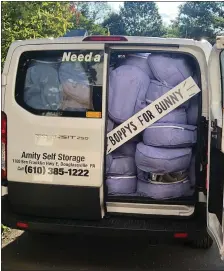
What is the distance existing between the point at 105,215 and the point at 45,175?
2.07 ft

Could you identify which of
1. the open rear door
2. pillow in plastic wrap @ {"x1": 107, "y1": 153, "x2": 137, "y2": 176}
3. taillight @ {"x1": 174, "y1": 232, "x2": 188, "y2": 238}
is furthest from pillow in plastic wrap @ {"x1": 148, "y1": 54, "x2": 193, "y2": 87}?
taillight @ {"x1": 174, "y1": 232, "x2": 188, "y2": 238}

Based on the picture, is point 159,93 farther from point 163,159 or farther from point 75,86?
point 75,86

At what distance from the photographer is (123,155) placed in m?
4.12

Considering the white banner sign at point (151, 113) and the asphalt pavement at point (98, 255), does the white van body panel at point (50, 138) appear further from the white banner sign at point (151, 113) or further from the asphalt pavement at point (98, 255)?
the asphalt pavement at point (98, 255)

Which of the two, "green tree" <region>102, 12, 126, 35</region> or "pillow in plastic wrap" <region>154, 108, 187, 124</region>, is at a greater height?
"green tree" <region>102, 12, 126, 35</region>

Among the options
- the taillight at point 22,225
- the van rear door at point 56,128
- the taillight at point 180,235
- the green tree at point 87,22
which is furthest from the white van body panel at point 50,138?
the green tree at point 87,22

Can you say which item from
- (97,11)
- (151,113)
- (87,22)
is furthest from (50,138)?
(97,11)

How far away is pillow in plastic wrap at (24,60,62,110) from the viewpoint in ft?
12.9

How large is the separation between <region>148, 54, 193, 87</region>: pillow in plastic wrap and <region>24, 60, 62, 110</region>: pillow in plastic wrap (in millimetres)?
877

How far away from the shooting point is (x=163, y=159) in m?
3.87

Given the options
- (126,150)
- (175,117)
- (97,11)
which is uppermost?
(97,11)

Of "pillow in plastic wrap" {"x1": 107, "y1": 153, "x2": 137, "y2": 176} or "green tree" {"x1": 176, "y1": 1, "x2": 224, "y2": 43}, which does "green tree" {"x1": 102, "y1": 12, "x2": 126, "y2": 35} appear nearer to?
"green tree" {"x1": 176, "y1": 1, "x2": 224, "y2": 43}

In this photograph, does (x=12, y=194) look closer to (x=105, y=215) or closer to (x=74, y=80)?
(x=105, y=215)

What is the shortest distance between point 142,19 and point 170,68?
161 feet
